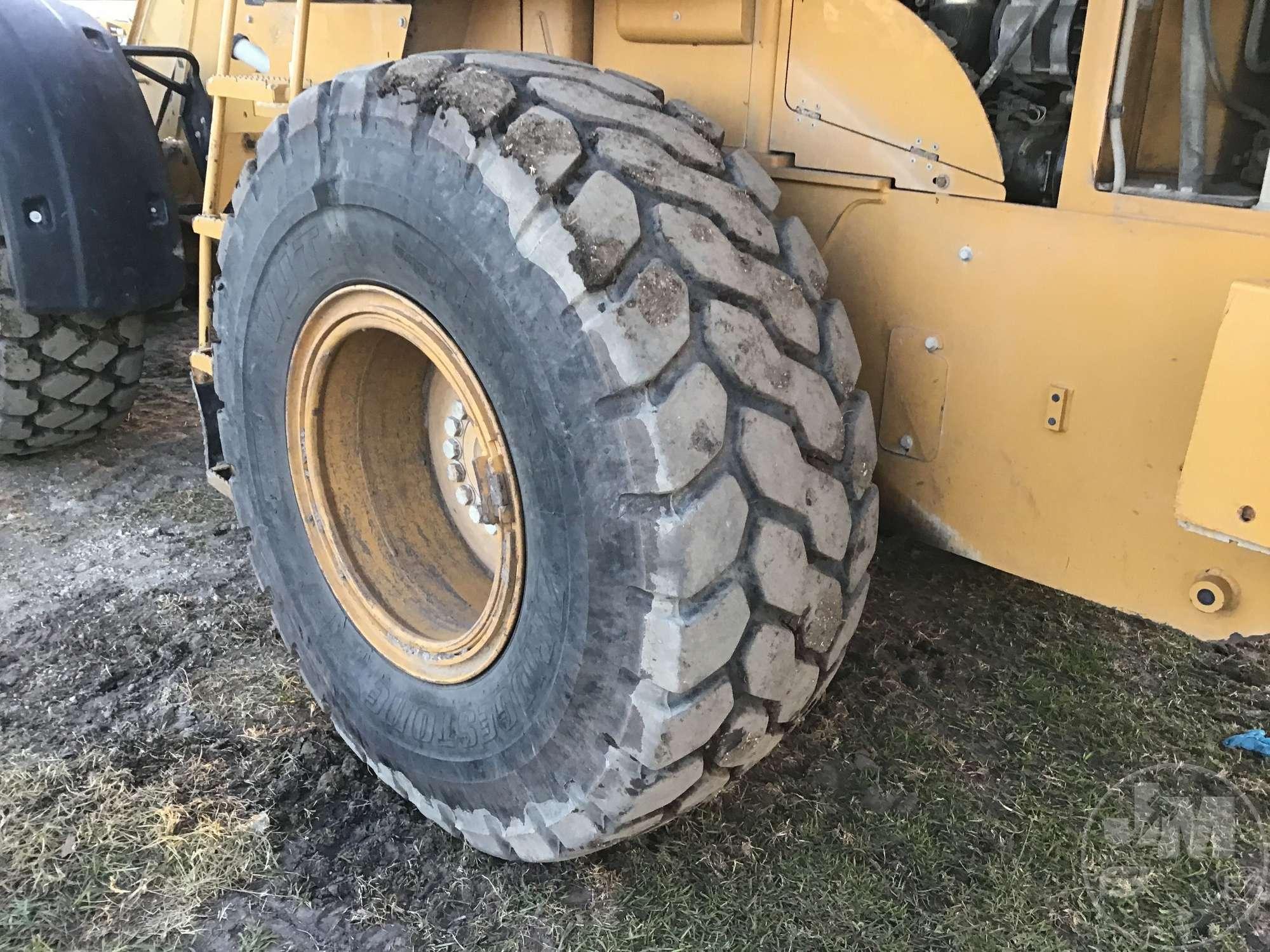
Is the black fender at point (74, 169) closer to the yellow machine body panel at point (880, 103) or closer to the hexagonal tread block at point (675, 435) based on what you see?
the yellow machine body panel at point (880, 103)

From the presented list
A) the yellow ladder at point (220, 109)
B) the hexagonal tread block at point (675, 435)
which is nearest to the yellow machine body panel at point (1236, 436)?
the hexagonal tread block at point (675, 435)

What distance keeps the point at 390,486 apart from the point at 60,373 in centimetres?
199

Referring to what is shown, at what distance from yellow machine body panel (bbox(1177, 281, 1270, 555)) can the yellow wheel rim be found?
1.16 metres

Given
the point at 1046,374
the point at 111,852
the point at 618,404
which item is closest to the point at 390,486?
the point at 111,852

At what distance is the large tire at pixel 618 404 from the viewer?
4.98 feet

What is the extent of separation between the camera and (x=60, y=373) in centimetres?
369

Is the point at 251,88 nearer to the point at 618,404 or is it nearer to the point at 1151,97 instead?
the point at 618,404

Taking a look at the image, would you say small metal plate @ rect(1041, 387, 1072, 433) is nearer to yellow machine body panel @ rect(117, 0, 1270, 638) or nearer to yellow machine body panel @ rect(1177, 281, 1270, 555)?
yellow machine body panel @ rect(117, 0, 1270, 638)

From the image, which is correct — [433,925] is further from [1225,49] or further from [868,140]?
[1225,49]

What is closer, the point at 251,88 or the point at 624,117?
the point at 624,117

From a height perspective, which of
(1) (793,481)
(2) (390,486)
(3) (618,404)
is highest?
(3) (618,404)

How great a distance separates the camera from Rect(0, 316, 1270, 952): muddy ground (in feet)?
Answer: 6.47

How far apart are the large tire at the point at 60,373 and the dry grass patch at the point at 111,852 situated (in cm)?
176

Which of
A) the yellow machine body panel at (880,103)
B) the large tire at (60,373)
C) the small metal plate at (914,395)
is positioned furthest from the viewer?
the large tire at (60,373)
